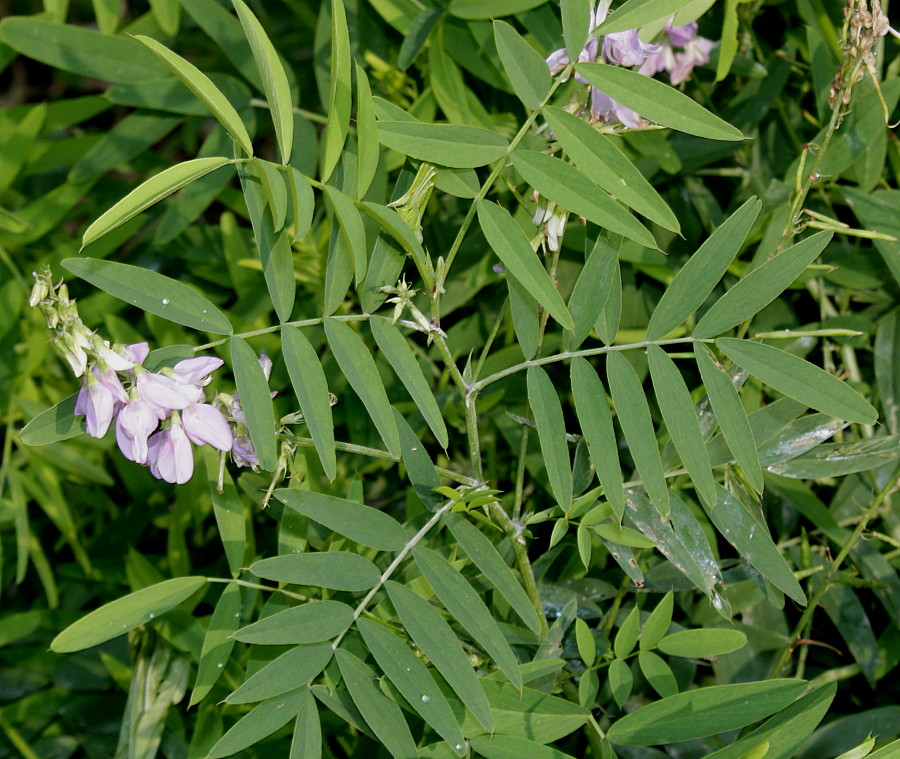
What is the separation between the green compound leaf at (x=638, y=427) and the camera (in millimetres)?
669

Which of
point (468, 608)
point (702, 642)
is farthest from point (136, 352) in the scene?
point (702, 642)

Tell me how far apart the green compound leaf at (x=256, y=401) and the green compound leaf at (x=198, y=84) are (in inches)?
6.4

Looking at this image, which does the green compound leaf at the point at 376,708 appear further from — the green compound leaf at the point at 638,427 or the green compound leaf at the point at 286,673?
the green compound leaf at the point at 638,427

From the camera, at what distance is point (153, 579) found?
42.4 inches

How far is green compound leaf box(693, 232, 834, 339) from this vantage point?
671 mm

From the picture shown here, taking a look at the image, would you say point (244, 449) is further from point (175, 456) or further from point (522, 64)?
point (522, 64)

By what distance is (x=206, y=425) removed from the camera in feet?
2.21

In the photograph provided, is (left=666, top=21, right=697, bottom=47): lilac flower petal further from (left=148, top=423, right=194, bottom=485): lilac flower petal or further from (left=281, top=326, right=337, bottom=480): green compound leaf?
(left=148, top=423, right=194, bottom=485): lilac flower petal

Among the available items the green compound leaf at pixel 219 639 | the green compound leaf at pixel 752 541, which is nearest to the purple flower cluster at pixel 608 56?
the green compound leaf at pixel 752 541

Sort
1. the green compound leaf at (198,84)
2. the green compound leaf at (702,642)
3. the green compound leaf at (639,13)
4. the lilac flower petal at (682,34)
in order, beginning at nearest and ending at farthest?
the green compound leaf at (198,84)
the green compound leaf at (639,13)
the green compound leaf at (702,642)
the lilac flower petal at (682,34)

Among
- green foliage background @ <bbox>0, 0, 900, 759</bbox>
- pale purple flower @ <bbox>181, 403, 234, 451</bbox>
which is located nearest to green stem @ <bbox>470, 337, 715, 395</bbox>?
green foliage background @ <bbox>0, 0, 900, 759</bbox>

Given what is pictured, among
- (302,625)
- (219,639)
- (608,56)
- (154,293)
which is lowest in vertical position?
(219,639)

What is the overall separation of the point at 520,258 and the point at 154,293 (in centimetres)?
30

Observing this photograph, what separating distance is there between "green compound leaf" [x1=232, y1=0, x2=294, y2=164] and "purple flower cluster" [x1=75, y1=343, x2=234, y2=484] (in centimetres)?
19
